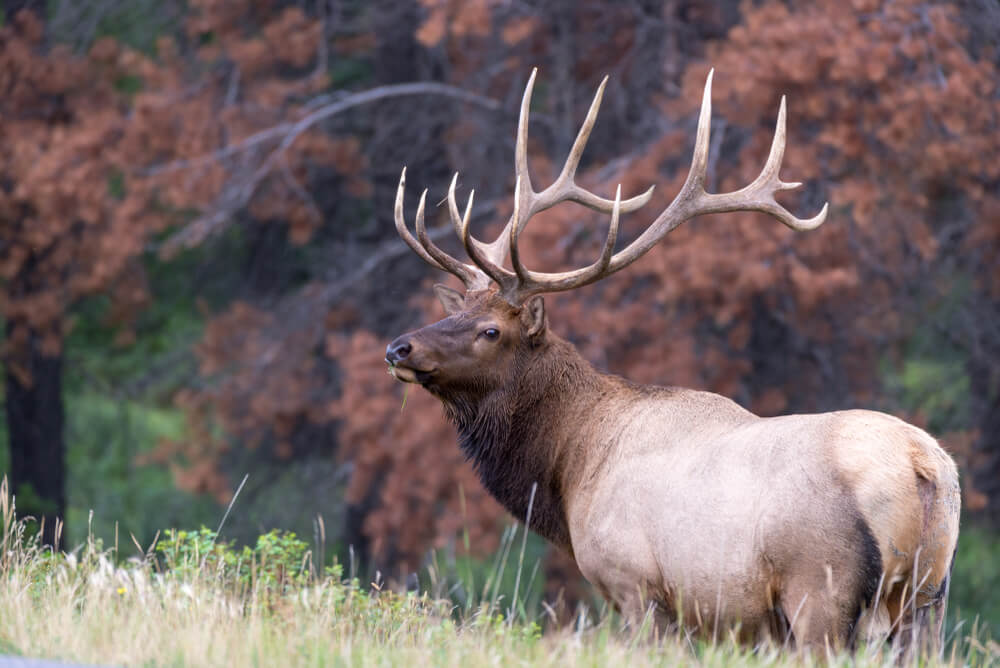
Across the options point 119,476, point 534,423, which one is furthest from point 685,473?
point 119,476

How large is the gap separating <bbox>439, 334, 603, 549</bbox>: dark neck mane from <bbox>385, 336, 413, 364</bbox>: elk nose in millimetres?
415

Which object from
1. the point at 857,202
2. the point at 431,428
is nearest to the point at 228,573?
the point at 431,428

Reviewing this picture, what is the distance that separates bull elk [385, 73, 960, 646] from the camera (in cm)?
465

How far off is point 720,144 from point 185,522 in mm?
9759

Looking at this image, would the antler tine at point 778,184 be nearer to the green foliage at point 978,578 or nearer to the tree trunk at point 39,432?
the green foliage at point 978,578

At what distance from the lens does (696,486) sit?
204 inches

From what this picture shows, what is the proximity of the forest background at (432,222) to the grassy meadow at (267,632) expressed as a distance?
439 cm

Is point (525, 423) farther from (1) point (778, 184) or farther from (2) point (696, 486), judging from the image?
(1) point (778, 184)

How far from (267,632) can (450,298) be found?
2.83 meters

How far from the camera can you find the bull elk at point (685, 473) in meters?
4.65

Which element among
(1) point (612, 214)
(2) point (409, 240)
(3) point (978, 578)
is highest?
(1) point (612, 214)

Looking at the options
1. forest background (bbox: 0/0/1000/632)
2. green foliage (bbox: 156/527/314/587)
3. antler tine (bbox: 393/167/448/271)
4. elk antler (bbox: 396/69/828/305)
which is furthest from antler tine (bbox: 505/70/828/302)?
forest background (bbox: 0/0/1000/632)

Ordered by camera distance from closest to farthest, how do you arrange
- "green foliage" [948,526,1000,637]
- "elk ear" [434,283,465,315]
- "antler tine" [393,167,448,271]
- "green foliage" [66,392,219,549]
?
"elk ear" [434,283,465,315], "antler tine" [393,167,448,271], "green foliage" [948,526,1000,637], "green foliage" [66,392,219,549]

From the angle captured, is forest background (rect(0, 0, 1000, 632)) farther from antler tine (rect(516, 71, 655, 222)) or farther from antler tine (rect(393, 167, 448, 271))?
antler tine (rect(393, 167, 448, 271))
